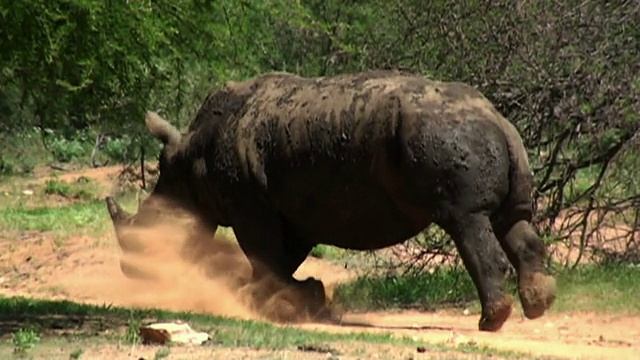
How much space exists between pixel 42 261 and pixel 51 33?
945 centimetres

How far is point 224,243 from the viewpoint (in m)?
14.0

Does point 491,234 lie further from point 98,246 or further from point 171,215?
point 98,246

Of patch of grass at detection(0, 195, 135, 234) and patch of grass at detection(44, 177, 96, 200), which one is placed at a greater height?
patch of grass at detection(0, 195, 135, 234)

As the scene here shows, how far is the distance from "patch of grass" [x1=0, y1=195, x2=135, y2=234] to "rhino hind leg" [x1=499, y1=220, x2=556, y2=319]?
10.9 meters

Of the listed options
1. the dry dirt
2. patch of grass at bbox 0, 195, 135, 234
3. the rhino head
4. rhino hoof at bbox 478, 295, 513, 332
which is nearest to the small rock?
the dry dirt

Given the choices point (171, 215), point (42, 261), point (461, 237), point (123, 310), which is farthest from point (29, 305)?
point (42, 261)

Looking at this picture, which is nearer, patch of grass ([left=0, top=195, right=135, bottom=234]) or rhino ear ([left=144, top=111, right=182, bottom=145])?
rhino ear ([left=144, top=111, right=182, bottom=145])

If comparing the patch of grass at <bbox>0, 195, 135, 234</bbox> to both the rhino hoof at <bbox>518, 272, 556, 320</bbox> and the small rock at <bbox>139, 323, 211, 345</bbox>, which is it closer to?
the rhino hoof at <bbox>518, 272, 556, 320</bbox>

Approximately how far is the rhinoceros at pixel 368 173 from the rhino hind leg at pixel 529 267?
0.01 meters

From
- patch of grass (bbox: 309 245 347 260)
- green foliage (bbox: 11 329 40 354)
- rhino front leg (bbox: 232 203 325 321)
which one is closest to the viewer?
green foliage (bbox: 11 329 40 354)

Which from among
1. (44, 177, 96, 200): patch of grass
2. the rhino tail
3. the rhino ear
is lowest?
(44, 177, 96, 200): patch of grass

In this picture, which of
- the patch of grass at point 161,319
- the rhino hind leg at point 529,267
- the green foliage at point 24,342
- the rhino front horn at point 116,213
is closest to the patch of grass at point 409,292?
the rhino front horn at point 116,213

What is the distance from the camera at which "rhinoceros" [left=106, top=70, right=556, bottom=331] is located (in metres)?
11.5

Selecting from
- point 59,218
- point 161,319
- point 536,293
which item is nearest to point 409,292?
point 536,293
